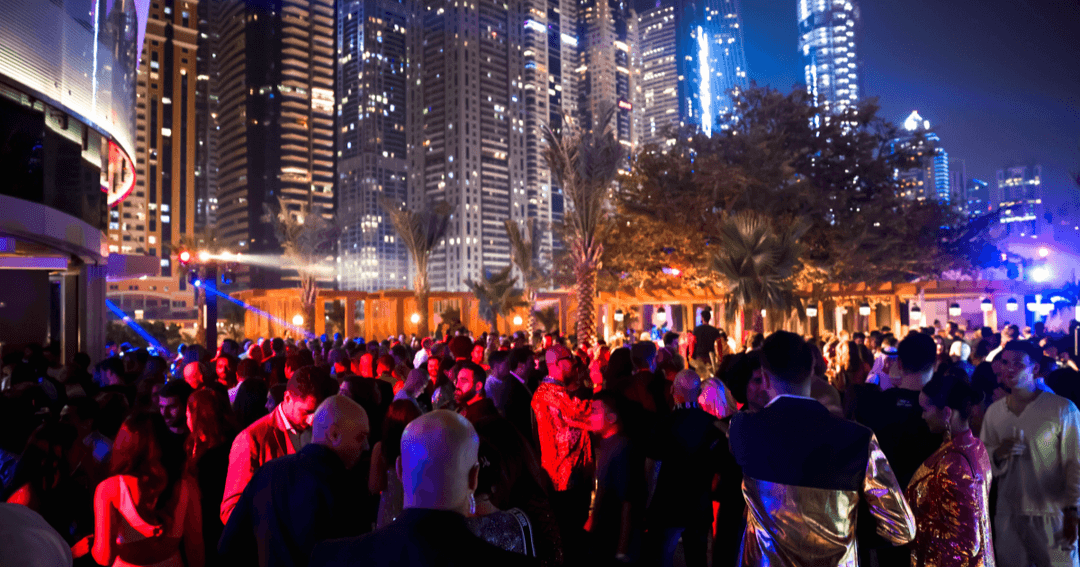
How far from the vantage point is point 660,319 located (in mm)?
20812

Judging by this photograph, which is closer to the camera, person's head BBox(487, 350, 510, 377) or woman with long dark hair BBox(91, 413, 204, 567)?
woman with long dark hair BBox(91, 413, 204, 567)

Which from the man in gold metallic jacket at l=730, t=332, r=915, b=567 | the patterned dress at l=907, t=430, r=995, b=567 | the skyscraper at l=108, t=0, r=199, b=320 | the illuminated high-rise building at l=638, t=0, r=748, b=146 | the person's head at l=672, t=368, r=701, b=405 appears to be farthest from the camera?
the illuminated high-rise building at l=638, t=0, r=748, b=146

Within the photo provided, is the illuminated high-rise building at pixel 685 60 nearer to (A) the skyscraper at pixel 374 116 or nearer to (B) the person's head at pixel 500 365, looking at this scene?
(A) the skyscraper at pixel 374 116

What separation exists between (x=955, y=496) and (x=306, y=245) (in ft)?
126

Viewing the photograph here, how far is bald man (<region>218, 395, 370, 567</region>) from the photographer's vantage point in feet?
8.71

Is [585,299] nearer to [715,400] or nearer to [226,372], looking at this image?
[226,372]

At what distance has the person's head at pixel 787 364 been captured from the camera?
292 centimetres

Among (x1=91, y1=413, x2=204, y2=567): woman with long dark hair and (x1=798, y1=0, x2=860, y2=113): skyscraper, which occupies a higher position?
(x1=798, y1=0, x2=860, y2=113): skyscraper

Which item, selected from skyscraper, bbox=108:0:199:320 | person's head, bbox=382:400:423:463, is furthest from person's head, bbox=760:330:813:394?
skyscraper, bbox=108:0:199:320

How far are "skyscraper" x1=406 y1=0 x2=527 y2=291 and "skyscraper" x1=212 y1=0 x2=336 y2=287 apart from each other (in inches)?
696

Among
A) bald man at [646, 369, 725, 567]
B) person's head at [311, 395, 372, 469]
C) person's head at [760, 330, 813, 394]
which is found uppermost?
person's head at [760, 330, 813, 394]

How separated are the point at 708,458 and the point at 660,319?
16574 mm

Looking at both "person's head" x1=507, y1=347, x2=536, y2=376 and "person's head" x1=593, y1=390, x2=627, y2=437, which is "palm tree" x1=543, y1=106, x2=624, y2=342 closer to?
"person's head" x1=507, y1=347, x2=536, y2=376

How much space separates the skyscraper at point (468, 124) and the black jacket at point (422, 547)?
387ft
